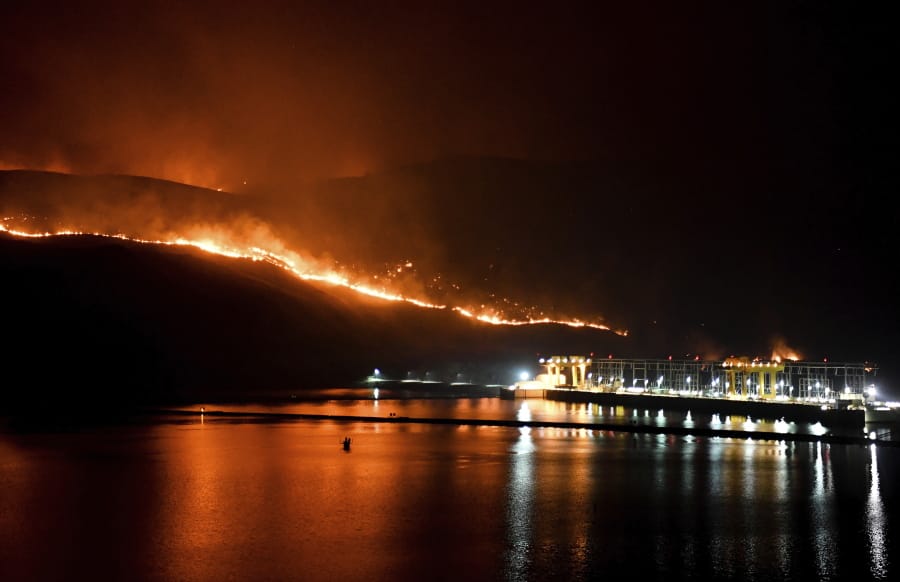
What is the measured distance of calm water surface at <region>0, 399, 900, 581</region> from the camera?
1357 cm

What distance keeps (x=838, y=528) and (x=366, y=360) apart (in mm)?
98643

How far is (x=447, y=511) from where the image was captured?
59.9 ft

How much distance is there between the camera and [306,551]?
1447 cm

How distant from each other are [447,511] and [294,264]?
4299 inches

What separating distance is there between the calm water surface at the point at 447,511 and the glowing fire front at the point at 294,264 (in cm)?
8379

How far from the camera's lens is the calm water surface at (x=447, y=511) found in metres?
13.6

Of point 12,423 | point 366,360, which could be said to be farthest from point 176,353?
point 12,423

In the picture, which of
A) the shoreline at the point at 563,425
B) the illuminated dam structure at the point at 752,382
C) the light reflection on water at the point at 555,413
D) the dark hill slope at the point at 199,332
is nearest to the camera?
the shoreline at the point at 563,425

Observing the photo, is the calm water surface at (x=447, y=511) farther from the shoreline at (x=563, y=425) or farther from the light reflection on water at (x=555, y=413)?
the light reflection on water at (x=555, y=413)

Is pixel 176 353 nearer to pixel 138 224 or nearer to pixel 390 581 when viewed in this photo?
pixel 138 224

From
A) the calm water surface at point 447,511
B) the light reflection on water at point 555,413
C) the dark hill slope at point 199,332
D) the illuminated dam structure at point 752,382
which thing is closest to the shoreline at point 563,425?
the calm water surface at point 447,511

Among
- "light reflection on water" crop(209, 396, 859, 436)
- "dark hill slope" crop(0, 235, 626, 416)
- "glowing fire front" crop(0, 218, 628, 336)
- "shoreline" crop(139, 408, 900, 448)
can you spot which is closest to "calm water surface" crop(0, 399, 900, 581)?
"shoreline" crop(139, 408, 900, 448)

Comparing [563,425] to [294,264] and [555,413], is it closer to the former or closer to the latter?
[555,413]

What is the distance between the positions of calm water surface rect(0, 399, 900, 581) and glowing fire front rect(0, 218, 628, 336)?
83.8 meters
